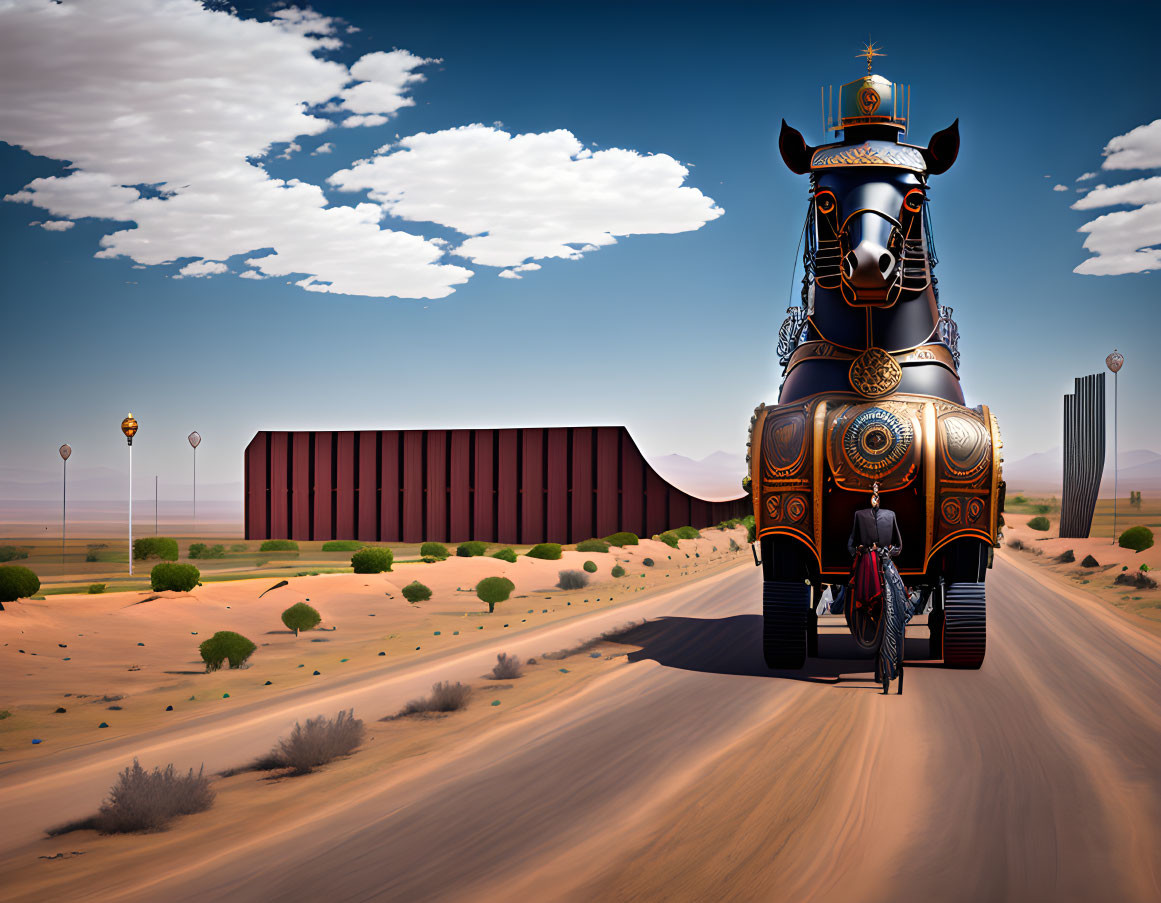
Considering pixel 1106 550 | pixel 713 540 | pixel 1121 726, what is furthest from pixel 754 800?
pixel 713 540

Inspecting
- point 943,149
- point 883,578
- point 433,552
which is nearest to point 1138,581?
point 943,149

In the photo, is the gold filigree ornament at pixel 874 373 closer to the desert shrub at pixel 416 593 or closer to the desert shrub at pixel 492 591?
the desert shrub at pixel 492 591

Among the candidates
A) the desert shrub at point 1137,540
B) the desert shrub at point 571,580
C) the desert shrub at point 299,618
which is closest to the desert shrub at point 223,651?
the desert shrub at point 299,618

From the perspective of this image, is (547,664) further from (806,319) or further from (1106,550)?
(1106,550)

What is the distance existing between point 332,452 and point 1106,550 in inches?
1685

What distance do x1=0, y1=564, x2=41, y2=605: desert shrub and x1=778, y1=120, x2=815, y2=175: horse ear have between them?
16368 mm

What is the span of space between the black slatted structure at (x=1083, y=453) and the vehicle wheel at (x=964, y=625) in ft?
142

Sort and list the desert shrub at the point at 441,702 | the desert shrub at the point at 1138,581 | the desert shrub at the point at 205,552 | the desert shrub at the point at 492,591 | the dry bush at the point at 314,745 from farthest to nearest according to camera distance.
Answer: the desert shrub at the point at 205,552
the desert shrub at the point at 1138,581
the desert shrub at the point at 492,591
the desert shrub at the point at 441,702
the dry bush at the point at 314,745

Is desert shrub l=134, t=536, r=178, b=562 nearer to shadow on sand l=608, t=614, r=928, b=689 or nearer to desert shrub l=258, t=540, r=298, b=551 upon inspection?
desert shrub l=258, t=540, r=298, b=551

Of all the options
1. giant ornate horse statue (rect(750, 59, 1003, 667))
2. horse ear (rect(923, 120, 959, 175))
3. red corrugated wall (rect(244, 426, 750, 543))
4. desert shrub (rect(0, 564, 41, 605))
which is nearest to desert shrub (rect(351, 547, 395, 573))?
desert shrub (rect(0, 564, 41, 605))

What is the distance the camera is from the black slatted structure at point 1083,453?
163ft

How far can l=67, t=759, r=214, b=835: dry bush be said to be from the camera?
640 cm

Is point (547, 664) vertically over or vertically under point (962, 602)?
under

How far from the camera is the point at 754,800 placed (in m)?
6.57
